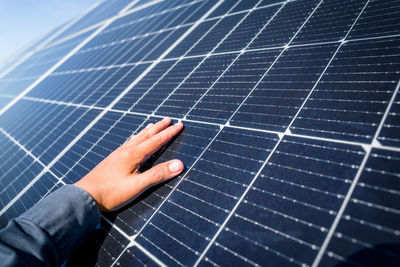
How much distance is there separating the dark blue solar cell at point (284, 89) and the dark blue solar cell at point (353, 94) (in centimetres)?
12

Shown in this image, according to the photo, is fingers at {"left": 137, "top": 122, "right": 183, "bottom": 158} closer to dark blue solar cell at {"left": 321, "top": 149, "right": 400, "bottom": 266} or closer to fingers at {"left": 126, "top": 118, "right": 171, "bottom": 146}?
fingers at {"left": 126, "top": 118, "right": 171, "bottom": 146}

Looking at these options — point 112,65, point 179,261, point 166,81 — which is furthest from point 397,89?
point 112,65

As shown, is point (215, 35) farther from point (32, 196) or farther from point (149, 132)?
point (32, 196)

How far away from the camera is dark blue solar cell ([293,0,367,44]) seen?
3.23m

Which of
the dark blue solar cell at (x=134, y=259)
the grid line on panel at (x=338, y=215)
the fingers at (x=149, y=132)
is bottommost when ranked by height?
the dark blue solar cell at (x=134, y=259)

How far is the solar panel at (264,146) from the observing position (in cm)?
181

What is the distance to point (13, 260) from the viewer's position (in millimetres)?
2158

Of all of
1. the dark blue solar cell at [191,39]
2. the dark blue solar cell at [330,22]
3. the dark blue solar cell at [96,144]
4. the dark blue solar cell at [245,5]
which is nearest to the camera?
the dark blue solar cell at [330,22]

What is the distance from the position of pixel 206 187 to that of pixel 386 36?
2485 mm

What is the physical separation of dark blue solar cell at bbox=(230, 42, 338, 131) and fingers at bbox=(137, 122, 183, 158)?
2.54 ft

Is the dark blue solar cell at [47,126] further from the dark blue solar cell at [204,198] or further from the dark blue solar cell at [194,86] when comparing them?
the dark blue solar cell at [204,198]

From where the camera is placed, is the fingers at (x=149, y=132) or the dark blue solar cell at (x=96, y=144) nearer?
the fingers at (x=149, y=132)

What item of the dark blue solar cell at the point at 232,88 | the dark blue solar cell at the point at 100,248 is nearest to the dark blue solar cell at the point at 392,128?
the dark blue solar cell at the point at 232,88

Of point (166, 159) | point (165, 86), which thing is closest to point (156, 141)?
point (166, 159)
